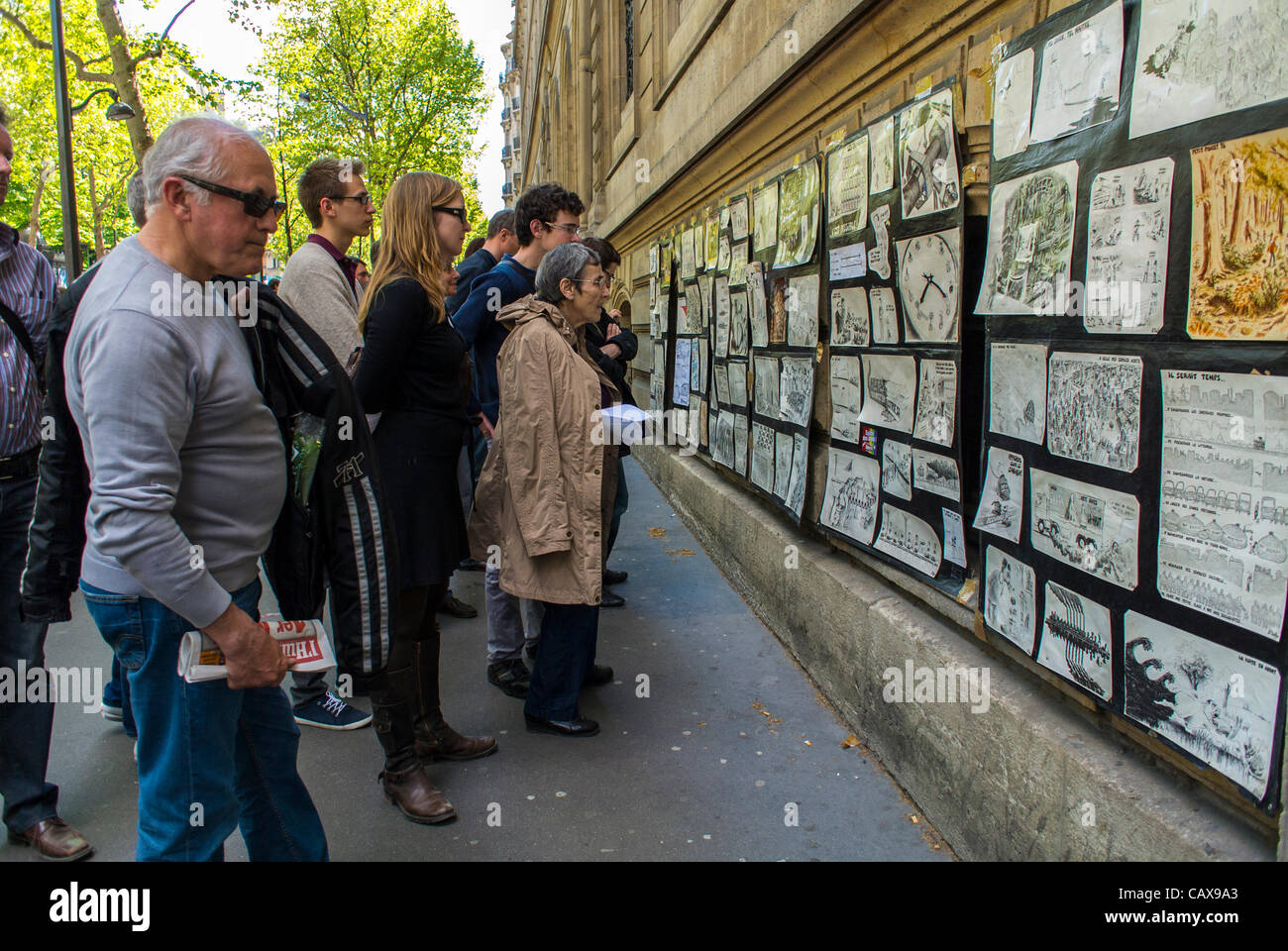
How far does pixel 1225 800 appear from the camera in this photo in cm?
196

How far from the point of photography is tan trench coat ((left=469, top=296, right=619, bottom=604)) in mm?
3479

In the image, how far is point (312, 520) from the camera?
2.27 m

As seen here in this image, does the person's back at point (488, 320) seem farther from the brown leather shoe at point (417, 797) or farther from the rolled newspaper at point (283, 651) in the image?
the rolled newspaper at point (283, 651)

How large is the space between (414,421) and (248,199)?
1407mm

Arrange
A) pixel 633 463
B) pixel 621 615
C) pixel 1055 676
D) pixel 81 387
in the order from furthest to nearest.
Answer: pixel 633 463, pixel 621 615, pixel 1055 676, pixel 81 387

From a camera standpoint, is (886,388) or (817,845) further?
(886,388)

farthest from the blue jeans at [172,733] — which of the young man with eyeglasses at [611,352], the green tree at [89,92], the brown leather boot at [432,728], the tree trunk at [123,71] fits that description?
the tree trunk at [123,71]

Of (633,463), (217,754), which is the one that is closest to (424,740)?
(217,754)

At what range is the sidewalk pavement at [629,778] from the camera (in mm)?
3033

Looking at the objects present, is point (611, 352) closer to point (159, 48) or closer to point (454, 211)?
point (454, 211)

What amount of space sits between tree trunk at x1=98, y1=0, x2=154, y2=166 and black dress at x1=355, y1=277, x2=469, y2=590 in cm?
1663

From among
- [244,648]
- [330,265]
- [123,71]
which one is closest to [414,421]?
[330,265]

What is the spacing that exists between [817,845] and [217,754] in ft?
6.28
